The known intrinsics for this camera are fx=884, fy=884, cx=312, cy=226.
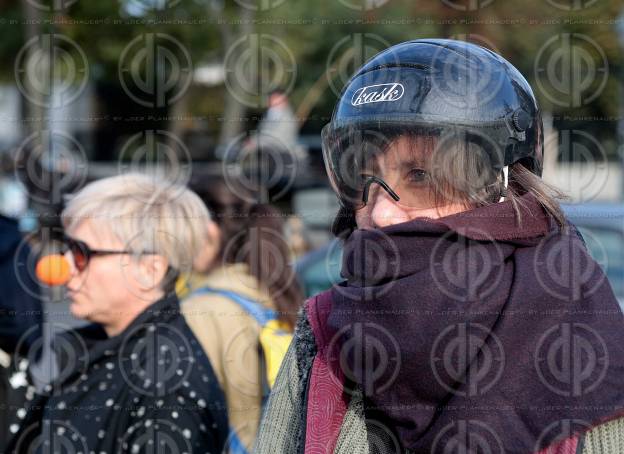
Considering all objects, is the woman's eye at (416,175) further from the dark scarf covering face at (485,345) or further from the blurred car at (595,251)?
the blurred car at (595,251)

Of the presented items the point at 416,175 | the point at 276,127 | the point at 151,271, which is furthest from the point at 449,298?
the point at 276,127

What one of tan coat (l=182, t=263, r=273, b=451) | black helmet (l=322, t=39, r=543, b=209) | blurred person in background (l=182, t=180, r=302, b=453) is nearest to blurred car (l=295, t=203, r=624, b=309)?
blurred person in background (l=182, t=180, r=302, b=453)

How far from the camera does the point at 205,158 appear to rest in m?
23.1

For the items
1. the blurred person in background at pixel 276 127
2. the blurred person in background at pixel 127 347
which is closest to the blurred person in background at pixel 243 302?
the blurred person in background at pixel 127 347

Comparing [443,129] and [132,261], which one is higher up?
[443,129]

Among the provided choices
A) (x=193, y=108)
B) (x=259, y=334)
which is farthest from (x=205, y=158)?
(x=259, y=334)

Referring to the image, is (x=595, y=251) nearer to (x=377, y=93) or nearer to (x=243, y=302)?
(x=243, y=302)

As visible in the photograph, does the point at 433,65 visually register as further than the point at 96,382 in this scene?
No

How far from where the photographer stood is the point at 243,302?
144 inches

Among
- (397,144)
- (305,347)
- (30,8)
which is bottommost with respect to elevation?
(305,347)

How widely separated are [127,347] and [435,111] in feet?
5.01

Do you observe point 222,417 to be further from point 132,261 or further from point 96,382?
point 132,261

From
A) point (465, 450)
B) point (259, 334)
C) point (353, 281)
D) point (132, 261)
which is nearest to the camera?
point (465, 450)

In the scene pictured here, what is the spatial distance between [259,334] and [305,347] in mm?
1631
